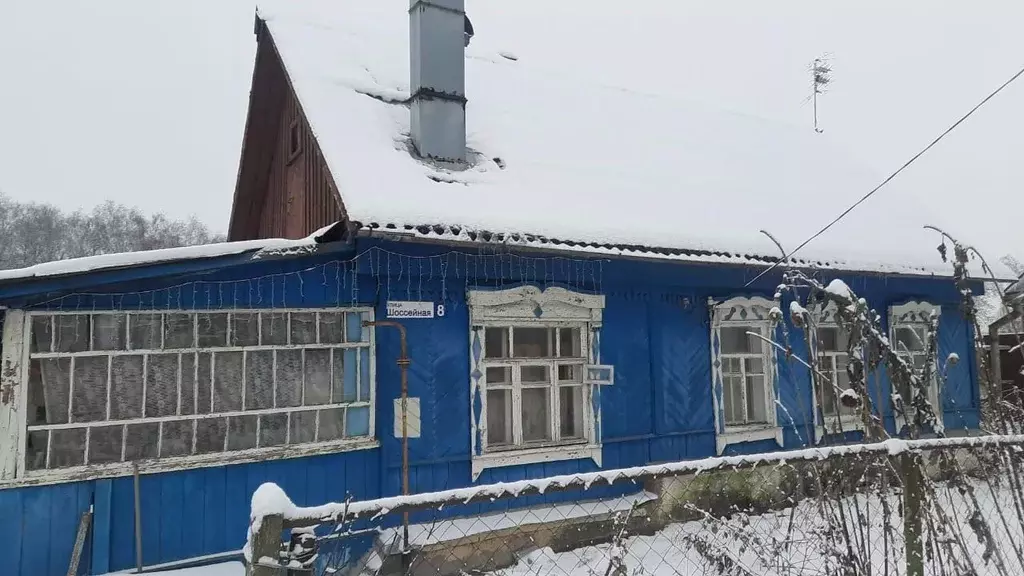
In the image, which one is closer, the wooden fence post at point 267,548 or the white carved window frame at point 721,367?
the wooden fence post at point 267,548

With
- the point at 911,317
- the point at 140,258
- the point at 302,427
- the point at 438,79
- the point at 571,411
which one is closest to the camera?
the point at 140,258

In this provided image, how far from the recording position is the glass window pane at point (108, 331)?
485 centimetres

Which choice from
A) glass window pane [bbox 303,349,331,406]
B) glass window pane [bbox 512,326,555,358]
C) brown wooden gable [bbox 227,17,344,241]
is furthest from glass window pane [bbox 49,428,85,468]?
glass window pane [bbox 512,326,555,358]

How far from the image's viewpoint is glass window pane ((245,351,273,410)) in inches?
211

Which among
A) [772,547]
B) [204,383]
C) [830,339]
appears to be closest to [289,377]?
[204,383]

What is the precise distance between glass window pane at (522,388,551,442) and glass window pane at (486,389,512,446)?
18cm

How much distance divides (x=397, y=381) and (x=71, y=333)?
2.48 meters

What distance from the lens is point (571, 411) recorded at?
22.3 feet

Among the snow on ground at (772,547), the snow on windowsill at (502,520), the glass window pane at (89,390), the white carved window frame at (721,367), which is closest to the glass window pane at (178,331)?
the glass window pane at (89,390)

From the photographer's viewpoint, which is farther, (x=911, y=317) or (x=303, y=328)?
(x=911, y=317)

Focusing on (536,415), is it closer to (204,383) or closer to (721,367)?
(721,367)

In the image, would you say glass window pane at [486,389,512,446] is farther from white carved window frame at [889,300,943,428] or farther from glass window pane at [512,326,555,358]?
white carved window frame at [889,300,943,428]

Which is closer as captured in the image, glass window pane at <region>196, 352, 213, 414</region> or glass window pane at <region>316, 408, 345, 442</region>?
glass window pane at <region>196, 352, 213, 414</region>

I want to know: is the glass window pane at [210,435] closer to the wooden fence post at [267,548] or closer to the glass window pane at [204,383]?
the glass window pane at [204,383]
